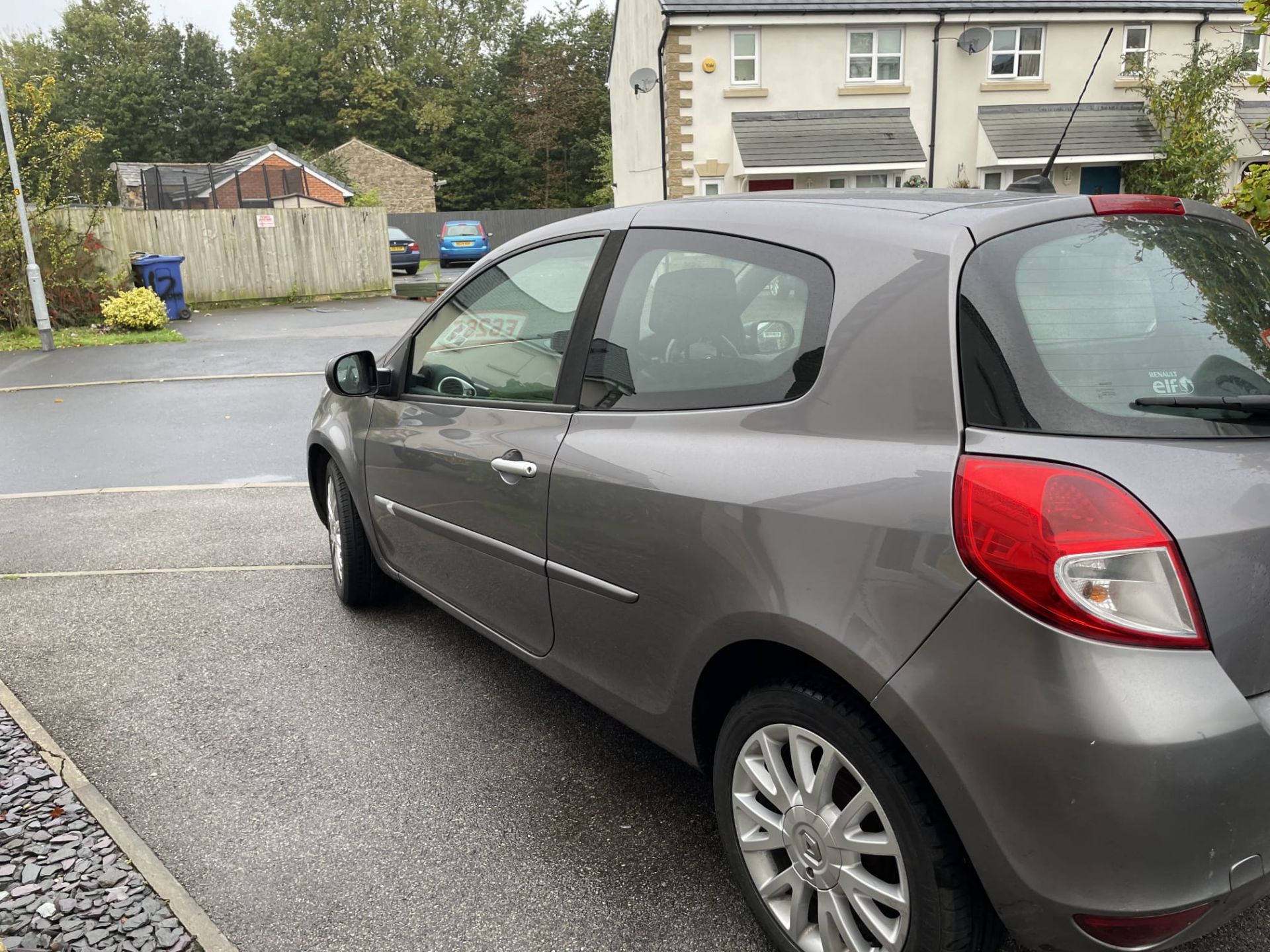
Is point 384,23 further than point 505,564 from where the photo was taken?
Yes

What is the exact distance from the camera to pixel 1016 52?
2581 centimetres

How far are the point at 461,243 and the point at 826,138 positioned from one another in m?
18.0

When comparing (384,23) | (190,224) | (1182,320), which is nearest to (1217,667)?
(1182,320)

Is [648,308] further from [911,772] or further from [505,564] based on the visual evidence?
[911,772]

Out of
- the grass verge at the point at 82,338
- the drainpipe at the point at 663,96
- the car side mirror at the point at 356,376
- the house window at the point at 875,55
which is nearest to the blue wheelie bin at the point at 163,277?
the grass verge at the point at 82,338

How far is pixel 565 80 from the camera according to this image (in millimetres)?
60125

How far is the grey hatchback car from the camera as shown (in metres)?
1.73

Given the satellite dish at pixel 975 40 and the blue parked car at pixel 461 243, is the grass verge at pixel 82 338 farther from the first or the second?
the blue parked car at pixel 461 243

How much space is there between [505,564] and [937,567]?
162 centimetres

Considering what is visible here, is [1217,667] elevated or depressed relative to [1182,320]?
depressed

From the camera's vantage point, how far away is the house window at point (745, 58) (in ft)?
80.7

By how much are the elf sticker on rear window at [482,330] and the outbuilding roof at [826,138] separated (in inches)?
850

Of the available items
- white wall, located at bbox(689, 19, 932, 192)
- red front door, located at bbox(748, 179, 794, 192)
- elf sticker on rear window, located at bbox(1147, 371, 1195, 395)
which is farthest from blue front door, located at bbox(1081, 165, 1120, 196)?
elf sticker on rear window, located at bbox(1147, 371, 1195, 395)

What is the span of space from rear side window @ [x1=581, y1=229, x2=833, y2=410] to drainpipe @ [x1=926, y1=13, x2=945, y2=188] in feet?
81.4
